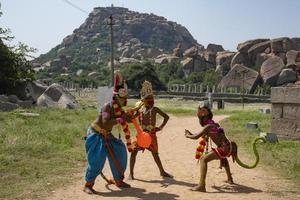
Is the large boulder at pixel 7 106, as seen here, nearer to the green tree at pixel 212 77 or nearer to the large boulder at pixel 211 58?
the green tree at pixel 212 77

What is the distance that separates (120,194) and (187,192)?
39.6 inches

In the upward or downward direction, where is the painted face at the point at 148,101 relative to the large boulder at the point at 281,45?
downward

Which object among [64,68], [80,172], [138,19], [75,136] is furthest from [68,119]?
[138,19]

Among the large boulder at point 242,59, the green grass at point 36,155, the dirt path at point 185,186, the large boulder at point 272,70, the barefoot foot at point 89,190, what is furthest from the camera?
the large boulder at point 242,59

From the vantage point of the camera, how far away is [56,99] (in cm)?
2555

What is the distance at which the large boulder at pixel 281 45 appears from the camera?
234 ft

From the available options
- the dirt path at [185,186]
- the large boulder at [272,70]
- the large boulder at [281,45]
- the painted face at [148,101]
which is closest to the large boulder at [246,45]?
the large boulder at [281,45]

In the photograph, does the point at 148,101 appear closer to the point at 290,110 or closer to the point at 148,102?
the point at 148,102

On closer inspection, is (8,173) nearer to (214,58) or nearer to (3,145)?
(3,145)

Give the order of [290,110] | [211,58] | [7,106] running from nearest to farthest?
[290,110], [7,106], [211,58]

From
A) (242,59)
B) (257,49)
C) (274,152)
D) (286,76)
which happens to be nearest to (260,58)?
(257,49)

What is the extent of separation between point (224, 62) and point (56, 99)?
59.4 m

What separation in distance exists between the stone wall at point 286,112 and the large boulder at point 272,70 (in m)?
43.5

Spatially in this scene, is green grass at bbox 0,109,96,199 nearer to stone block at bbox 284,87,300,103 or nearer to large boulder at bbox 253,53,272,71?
stone block at bbox 284,87,300,103
